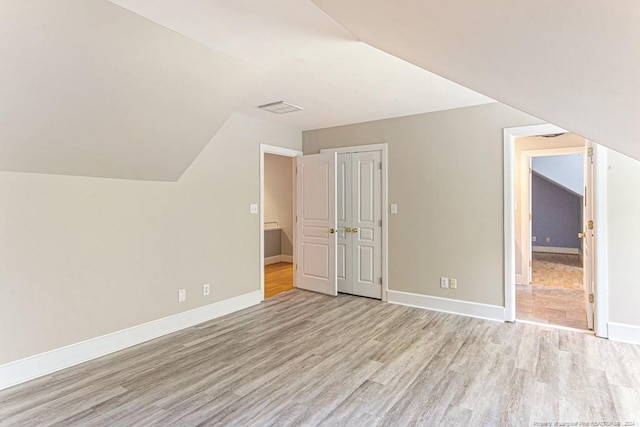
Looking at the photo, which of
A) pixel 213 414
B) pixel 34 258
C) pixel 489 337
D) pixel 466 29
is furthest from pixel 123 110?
pixel 489 337

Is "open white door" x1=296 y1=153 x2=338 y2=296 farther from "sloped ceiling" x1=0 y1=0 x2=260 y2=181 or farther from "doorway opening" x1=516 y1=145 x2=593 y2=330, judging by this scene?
"doorway opening" x1=516 y1=145 x2=593 y2=330

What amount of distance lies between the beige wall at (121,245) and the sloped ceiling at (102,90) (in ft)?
0.78

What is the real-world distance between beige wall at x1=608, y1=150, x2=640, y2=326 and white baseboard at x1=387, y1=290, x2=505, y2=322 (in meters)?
1.04

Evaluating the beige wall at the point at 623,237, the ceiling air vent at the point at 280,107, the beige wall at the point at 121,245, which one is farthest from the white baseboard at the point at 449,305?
the ceiling air vent at the point at 280,107

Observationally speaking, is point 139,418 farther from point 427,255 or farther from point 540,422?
point 427,255

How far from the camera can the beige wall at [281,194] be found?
7.84m

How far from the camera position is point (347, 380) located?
2.57 m

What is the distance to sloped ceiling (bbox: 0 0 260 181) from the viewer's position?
1856 mm

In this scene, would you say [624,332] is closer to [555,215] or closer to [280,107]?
[280,107]

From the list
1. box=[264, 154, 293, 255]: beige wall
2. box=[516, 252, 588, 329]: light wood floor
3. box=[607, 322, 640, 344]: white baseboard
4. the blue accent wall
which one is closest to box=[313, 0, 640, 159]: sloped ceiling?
box=[607, 322, 640, 344]: white baseboard

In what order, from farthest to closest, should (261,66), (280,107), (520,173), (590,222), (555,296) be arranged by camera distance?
(520,173), (555,296), (280,107), (590,222), (261,66)

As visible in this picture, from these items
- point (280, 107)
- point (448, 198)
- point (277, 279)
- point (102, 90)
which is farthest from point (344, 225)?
point (102, 90)

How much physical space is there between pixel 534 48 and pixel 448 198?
126 inches

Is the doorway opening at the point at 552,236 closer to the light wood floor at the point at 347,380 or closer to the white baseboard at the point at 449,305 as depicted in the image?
the white baseboard at the point at 449,305
